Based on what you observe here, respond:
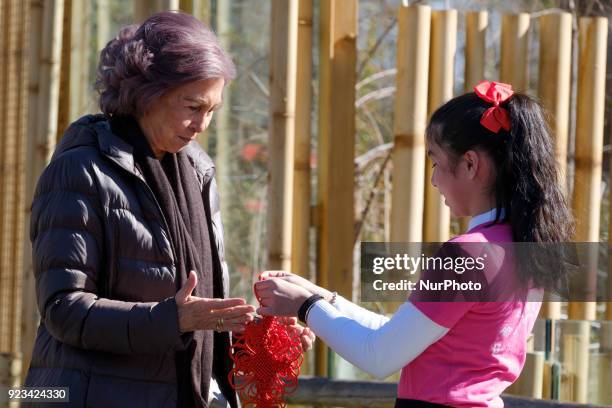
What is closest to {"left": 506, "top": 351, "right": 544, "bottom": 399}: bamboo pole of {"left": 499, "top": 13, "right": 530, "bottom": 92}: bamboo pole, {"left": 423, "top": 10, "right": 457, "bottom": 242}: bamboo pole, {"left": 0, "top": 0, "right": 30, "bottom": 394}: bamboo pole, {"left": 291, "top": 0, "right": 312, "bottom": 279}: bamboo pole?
{"left": 423, "top": 10, "right": 457, "bottom": 242}: bamboo pole

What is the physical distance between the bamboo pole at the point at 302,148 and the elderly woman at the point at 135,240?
1.09 meters

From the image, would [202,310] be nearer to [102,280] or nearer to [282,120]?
[102,280]

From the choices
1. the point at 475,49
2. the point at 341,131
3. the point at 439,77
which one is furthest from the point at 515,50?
the point at 341,131

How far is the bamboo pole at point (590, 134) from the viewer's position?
344 centimetres

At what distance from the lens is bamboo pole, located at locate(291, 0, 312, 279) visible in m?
3.37

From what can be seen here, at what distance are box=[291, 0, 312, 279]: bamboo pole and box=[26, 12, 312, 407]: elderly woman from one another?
3.59 ft

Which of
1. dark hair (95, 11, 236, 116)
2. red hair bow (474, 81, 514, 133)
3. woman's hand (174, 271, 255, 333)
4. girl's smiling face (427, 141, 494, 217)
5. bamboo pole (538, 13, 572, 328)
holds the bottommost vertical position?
woman's hand (174, 271, 255, 333)

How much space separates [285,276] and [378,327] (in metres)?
0.28

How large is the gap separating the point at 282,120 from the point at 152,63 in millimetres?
1089

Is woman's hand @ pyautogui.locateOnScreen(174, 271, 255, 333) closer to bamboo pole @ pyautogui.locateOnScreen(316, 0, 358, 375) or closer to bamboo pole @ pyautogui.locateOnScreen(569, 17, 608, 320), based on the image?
bamboo pole @ pyautogui.locateOnScreen(316, 0, 358, 375)

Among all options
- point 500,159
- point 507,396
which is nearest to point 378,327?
point 500,159

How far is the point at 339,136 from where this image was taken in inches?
132

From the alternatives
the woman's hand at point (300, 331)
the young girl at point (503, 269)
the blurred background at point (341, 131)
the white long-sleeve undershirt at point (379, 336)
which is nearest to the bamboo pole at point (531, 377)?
the blurred background at point (341, 131)

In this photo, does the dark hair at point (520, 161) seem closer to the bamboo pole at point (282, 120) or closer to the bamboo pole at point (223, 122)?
the bamboo pole at point (282, 120)
